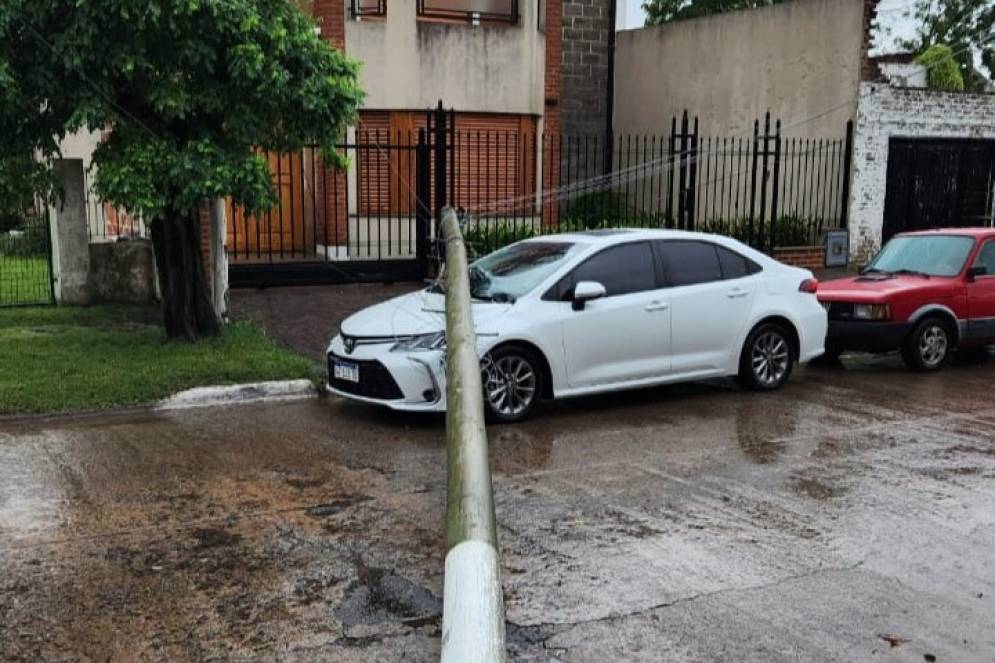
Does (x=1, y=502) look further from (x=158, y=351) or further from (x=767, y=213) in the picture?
(x=767, y=213)

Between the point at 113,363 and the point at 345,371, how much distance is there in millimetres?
2889

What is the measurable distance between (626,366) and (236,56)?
180 inches

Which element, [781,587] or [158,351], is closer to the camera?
[781,587]

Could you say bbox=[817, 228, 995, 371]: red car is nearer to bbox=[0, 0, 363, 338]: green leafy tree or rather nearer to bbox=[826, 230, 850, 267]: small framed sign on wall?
bbox=[0, 0, 363, 338]: green leafy tree

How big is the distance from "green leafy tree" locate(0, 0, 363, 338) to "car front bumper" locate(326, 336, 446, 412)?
2.55 m

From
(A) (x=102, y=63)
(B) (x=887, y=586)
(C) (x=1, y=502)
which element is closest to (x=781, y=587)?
(B) (x=887, y=586)

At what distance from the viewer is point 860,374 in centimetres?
1142

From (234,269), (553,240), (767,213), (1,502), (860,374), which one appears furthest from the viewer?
(767,213)

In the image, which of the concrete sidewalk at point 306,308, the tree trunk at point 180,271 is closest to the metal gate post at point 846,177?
the concrete sidewalk at point 306,308

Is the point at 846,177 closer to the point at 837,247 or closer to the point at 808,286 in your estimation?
the point at 837,247

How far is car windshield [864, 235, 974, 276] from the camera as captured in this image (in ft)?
38.7

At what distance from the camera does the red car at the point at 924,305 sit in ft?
36.7

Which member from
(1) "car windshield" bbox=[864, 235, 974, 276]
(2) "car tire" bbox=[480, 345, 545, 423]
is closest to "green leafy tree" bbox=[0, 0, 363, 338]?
(2) "car tire" bbox=[480, 345, 545, 423]

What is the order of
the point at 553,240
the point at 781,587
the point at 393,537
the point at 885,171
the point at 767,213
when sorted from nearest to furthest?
the point at 781,587 < the point at 393,537 < the point at 553,240 < the point at 885,171 < the point at 767,213
